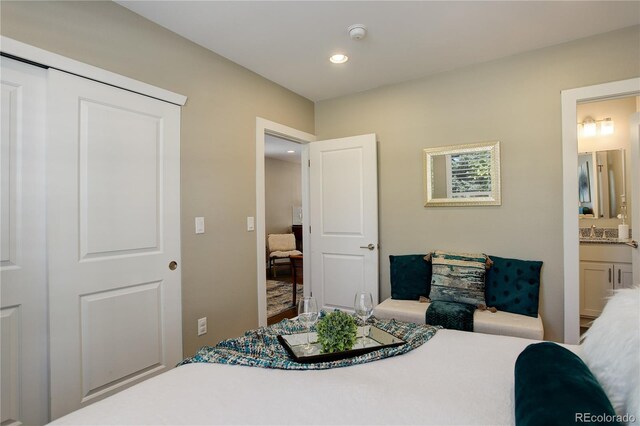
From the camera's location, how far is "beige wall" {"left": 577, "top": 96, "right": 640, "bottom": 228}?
11.7 ft

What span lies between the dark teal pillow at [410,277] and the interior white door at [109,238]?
188 cm

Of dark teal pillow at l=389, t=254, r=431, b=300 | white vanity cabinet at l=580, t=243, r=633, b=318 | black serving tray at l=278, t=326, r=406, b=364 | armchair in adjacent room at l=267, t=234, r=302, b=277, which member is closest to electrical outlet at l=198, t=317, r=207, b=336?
black serving tray at l=278, t=326, r=406, b=364

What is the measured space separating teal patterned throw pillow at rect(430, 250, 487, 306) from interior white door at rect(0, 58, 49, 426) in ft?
8.87

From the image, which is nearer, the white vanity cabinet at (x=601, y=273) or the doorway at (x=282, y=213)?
the white vanity cabinet at (x=601, y=273)

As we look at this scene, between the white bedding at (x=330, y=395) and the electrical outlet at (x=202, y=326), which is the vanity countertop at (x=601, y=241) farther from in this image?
the electrical outlet at (x=202, y=326)

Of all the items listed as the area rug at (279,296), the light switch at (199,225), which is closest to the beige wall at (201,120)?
the light switch at (199,225)

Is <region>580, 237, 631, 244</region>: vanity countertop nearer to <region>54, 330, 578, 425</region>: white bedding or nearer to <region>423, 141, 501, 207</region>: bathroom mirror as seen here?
<region>423, 141, 501, 207</region>: bathroom mirror

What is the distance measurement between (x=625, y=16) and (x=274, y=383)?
315cm

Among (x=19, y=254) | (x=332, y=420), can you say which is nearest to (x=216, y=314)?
(x=19, y=254)

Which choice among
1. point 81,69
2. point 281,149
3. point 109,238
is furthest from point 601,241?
point 281,149

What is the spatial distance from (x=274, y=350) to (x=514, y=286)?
2168 millimetres

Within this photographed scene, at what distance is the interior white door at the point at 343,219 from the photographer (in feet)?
11.0

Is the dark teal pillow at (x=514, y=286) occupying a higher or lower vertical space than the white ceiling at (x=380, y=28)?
lower

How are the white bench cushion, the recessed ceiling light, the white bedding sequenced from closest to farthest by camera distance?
the white bedding
the white bench cushion
the recessed ceiling light
